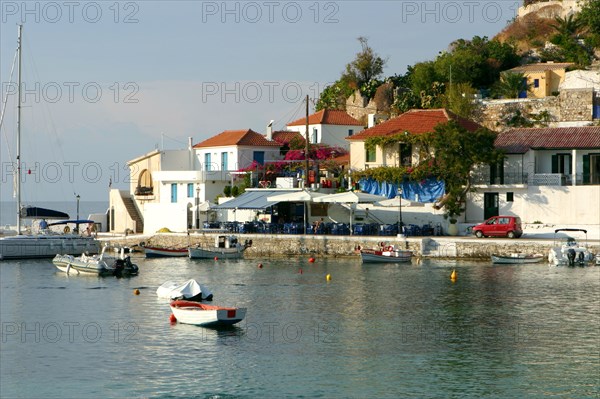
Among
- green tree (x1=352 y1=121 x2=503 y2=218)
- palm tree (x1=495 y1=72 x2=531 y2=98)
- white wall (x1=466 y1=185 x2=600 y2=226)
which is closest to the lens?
white wall (x1=466 y1=185 x2=600 y2=226)

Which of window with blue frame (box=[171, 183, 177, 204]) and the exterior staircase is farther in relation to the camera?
the exterior staircase

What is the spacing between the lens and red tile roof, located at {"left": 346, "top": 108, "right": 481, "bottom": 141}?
6975 cm

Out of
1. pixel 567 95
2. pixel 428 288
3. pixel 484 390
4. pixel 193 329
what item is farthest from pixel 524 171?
pixel 484 390

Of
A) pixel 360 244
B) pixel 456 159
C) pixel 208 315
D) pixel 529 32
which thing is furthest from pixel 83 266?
pixel 529 32

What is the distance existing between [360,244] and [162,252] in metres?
13.0

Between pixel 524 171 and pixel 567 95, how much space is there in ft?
46.4

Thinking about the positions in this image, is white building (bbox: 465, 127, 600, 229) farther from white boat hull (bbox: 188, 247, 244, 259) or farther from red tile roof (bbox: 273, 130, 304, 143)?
red tile roof (bbox: 273, 130, 304, 143)

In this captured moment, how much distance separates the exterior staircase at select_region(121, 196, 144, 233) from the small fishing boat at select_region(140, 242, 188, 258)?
47.5 feet

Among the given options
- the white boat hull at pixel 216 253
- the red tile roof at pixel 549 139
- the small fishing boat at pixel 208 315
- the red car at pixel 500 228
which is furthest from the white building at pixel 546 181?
the small fishing boat at pixel 208 315

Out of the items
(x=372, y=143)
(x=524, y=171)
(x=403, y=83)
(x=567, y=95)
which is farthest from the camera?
(x=403, y=83)

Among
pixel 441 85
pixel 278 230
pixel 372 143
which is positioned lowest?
pixel 278 230

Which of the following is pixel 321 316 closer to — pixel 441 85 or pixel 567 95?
pixel 567 95

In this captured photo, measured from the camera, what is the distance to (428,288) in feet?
154

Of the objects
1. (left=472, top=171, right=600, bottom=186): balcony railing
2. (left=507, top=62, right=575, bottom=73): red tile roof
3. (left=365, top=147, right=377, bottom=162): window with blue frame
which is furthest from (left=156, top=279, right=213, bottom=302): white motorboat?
(left=507, top=62, right=575, bottom=73): red tile roof
